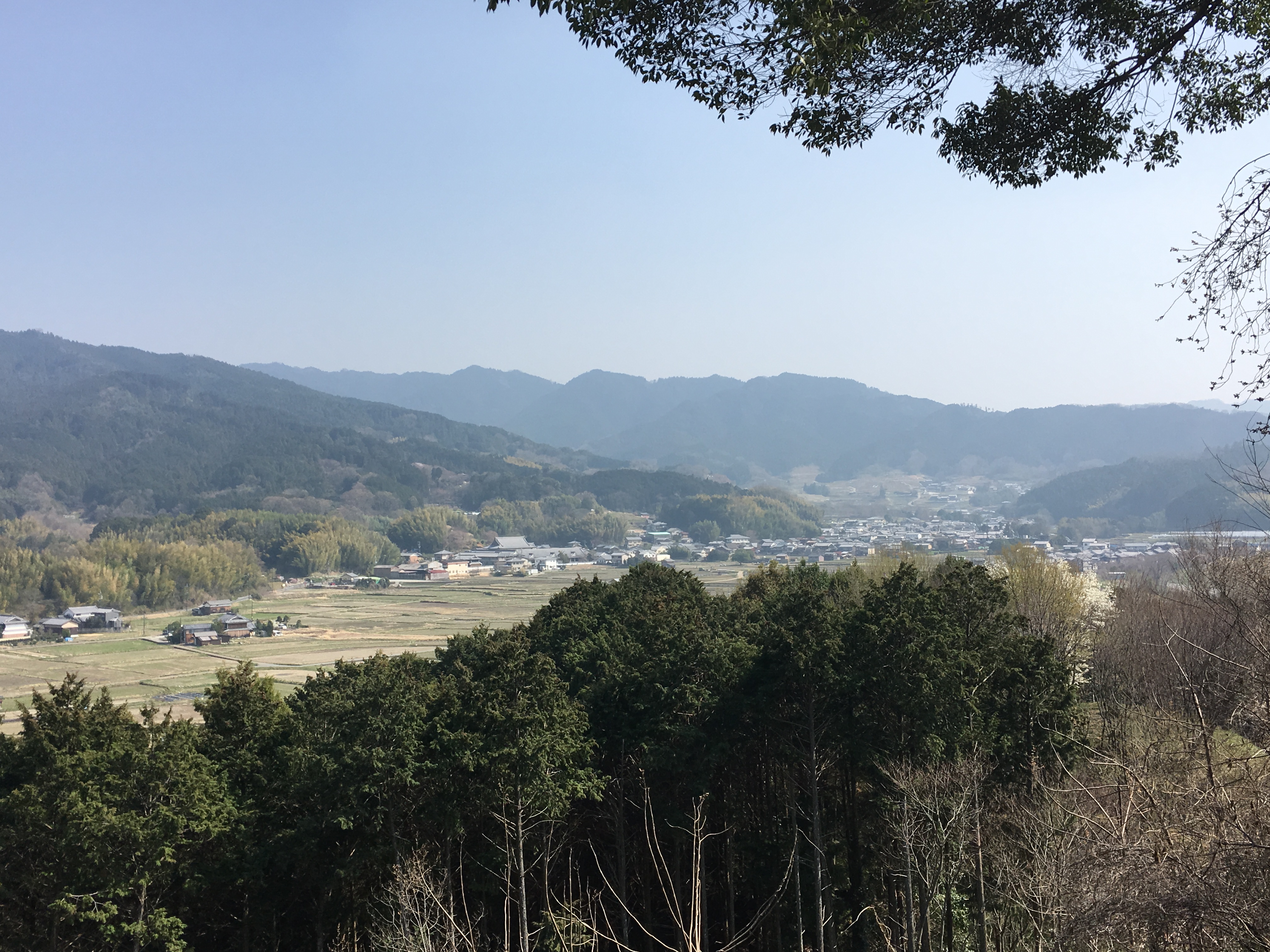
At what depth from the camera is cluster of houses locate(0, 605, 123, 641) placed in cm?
5847

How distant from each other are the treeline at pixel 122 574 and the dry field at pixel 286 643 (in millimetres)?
3305

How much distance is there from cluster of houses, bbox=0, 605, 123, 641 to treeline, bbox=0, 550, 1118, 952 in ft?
177

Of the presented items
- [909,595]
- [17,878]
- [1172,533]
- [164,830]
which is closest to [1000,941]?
[909,595]

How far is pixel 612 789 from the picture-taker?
48.3ft

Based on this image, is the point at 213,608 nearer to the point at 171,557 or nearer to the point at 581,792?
the point at 171,557

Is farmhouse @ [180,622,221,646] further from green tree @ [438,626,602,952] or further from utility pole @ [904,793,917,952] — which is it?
utility pole @ [904,793,917,952]

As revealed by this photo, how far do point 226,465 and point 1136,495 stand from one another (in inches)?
5523

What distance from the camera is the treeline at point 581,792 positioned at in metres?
11.3

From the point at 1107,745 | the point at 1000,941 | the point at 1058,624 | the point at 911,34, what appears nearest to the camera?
the point at 911,34

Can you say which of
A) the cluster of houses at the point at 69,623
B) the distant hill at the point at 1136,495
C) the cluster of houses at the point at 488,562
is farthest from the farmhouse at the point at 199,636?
the distant hill at the point at 1136,495

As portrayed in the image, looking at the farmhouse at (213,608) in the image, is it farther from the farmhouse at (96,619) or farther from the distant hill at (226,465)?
the distant hill at (226,465)

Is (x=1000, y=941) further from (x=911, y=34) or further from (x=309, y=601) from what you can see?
(x=309, y=601)

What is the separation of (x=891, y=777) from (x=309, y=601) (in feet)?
229

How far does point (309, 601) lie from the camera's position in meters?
74.4
